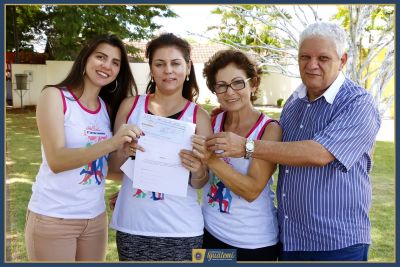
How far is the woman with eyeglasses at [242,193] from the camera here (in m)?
2.43

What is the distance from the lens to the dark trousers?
2.49m

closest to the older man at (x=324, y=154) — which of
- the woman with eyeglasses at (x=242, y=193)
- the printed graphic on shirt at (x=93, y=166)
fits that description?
the woman with eyeglasses at (x=242, y=193)

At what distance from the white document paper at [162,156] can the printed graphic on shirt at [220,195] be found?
0.67 feet

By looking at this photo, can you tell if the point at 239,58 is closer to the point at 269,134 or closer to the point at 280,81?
the point at 269,134

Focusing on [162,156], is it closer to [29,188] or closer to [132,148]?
[132,148]

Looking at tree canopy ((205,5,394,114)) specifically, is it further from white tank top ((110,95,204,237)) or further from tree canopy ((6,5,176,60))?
white tank top ((110,95,204,237))

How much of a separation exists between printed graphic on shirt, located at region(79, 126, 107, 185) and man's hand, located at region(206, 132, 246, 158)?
686mm

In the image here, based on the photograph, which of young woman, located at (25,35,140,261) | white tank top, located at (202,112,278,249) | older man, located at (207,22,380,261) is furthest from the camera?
white tank top, located at (202,112,278,249)

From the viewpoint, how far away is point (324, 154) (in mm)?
2186

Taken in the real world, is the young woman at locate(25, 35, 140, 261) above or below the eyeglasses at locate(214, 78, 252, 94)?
below

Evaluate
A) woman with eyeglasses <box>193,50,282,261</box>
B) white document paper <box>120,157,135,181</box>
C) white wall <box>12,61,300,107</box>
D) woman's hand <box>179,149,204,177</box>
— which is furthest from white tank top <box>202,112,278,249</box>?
white wall <box>12,61,300,107</box>

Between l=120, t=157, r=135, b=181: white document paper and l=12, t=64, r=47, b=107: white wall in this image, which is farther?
l=12, t=64, r=47, b=107: white wall

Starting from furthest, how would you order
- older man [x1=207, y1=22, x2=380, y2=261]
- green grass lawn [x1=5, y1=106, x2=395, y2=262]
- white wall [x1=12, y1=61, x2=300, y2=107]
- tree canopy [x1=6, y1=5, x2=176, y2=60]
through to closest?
white wall [x1=12, y1=61, x2=300, y2=107], tree canopy [x1=6, y1=5, x2=176, y2=60], green grass lawn [x1=5, y1=106, x2=395, y2=262], older man [x1=207, y1=22, x2=380, y2=261]

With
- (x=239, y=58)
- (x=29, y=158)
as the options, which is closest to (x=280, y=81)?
(x=29, y=158)
